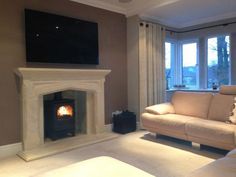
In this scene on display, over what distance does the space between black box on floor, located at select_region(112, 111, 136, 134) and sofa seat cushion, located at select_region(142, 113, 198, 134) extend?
1.68 feet

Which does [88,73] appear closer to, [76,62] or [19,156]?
[76,62]

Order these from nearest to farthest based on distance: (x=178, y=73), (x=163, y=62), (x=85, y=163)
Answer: (x=85, y=163) → (x=163, y=62) → (x=178, y=73)

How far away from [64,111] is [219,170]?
286 cm

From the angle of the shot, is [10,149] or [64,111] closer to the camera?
[10,149]

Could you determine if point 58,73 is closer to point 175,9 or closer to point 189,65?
point 175,9

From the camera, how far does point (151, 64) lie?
184 inches

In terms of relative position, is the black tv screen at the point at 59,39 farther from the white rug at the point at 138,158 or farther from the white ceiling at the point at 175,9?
the white rug at the point at 138,158

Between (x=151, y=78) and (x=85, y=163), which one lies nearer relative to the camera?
(x=85, y=163)

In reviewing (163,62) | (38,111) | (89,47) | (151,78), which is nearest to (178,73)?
(163,62)

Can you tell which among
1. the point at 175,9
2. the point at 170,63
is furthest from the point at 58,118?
the point at 170,63

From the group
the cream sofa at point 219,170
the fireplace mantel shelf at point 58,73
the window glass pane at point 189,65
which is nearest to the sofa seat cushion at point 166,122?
the fireplace mantel shelf at point 58,73

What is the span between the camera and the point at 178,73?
19.2 ft

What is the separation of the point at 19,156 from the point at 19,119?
544mm

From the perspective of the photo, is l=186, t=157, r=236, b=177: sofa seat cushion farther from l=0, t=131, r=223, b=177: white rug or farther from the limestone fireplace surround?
the limestone fireplace surround
